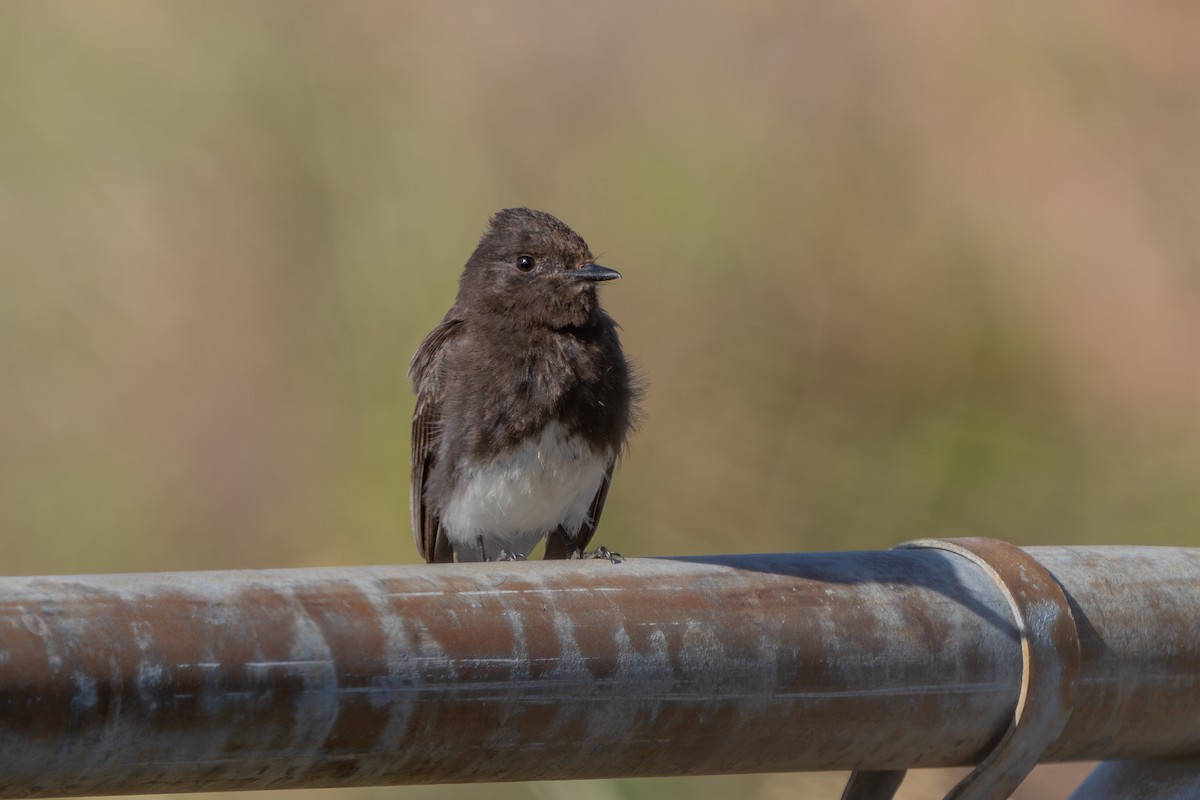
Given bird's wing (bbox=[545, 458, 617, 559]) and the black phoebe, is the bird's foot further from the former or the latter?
bird's wing (bbox=[545, 458, 617, 559])

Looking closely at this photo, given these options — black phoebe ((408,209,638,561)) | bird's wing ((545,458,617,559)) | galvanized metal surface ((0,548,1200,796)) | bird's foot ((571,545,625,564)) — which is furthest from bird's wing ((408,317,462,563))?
galvanized metal surface ((0,548,1200,796))

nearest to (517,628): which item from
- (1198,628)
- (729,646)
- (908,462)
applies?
(729,646)

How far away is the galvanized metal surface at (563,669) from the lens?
59.4 inches

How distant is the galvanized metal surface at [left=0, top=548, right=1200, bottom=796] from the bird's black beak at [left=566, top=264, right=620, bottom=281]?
2.09m

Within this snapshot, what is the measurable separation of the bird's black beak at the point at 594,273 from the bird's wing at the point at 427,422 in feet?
1.31

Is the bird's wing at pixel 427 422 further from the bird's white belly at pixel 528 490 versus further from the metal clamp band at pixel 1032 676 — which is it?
the metal clamp band at pixel 1032 676

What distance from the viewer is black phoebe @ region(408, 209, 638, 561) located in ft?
13.1

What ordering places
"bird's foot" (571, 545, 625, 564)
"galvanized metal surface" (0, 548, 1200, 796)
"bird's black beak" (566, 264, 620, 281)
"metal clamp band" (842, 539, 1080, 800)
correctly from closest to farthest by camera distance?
"galvanized metal surface" (0, 548, 1200, 796), "metal clamp band" (842, 539, 1080, 800), "bird's foot" (571, 545, 625, 564), "bird's black beak" (566, 264, 620, 281)

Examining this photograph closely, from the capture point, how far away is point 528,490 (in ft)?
13.3

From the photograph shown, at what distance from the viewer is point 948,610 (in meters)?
2.00

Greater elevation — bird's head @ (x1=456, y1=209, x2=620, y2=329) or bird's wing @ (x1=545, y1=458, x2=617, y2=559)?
bird's head @ (x1=456, y1=209, x2=620, y2=329)

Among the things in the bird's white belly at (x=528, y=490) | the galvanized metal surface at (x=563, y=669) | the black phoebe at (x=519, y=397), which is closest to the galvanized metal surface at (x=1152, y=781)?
the galvanized metal surface at (x=563, y=669)

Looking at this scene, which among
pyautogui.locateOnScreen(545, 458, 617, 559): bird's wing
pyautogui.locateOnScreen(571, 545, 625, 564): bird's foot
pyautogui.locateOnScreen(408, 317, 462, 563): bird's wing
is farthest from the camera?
pyautogui.locateOnScreen(545, 458, 617, 559): bird's wing

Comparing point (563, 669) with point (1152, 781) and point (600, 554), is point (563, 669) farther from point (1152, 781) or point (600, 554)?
point (600, 554)
